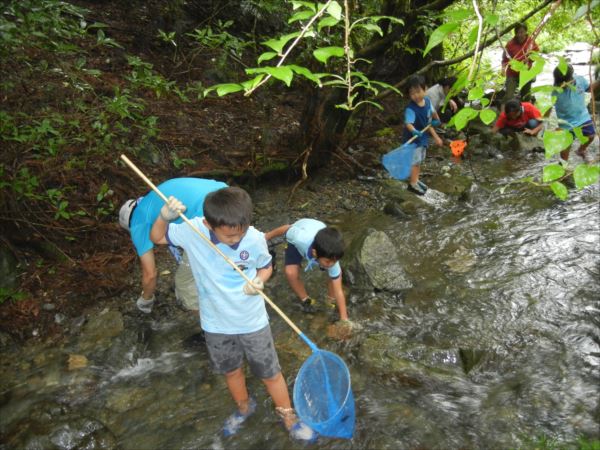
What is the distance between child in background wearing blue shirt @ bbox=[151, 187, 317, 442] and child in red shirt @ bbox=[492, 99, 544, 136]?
6.41m

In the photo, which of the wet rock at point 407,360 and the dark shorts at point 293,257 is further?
the dark shorts at point 293,257

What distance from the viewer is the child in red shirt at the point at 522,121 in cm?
759

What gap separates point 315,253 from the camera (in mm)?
3484

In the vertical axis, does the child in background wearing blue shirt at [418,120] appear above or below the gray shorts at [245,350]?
above

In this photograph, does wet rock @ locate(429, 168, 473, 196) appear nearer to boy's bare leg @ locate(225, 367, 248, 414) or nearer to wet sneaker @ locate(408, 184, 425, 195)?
wet sneaker @ locate(408, 184, 425, 195)

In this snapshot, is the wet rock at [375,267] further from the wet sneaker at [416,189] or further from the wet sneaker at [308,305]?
the wet sneaker at [416,189]

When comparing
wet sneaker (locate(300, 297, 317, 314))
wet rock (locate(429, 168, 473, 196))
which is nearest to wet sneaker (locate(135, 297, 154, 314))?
wet sneaker (locate(300, 297, 317, 314))

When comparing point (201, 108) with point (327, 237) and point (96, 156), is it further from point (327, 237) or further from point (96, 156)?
point (327, 237)

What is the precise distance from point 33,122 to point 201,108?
236cm

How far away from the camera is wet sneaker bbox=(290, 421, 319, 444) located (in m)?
2.96

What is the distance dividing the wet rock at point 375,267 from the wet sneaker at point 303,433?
66.0 inches

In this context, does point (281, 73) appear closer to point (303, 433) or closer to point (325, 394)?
point (325, 394)

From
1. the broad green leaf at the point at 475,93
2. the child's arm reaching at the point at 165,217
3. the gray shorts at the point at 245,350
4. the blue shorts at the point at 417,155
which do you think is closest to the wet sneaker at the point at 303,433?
the gray shorts at the point at 245,350

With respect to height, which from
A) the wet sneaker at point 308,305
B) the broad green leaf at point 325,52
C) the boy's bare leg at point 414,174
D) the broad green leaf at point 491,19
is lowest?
the wet sneaker at point 308,305
